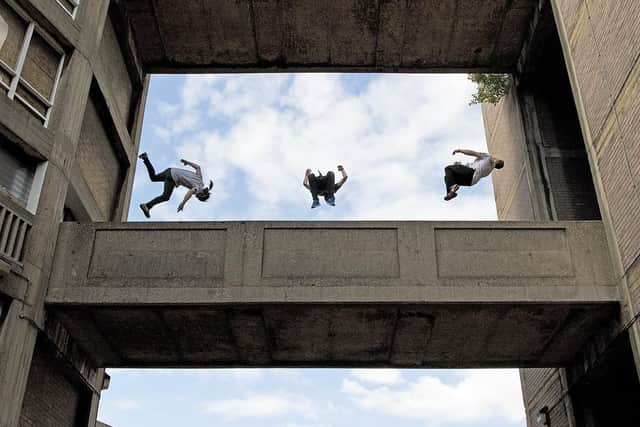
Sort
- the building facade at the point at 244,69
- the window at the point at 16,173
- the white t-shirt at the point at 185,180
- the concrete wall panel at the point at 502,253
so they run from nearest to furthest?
the building facade at the point at 244,69, the window at the point at 16,173, the concrete wall panel at the point at 502,253, the white t-shirt at the point at 185,180

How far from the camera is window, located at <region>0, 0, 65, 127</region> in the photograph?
11055 millimetres

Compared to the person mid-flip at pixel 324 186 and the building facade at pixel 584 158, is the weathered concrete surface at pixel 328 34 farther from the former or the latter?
the person mid-flip at pixel 324 186

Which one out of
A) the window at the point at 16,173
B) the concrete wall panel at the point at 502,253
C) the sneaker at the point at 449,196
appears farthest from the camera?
the sneaker at the point at 449,196

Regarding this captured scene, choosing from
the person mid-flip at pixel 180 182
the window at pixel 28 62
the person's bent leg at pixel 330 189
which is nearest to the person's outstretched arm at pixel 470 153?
the person's bent leg at pixel 330 189

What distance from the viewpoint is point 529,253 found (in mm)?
11539

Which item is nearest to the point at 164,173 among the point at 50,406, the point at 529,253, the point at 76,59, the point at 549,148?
the point at 76,59

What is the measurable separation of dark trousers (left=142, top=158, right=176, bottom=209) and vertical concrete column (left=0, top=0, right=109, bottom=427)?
2328 millimetres

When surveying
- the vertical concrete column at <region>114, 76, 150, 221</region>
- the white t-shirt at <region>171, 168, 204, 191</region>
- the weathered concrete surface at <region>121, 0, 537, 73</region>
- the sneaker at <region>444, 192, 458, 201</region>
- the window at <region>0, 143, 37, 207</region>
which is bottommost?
the window at <region>0, 143, 37, 207</region>

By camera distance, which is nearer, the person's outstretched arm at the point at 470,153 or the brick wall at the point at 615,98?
the brick wall at the point at 615,98

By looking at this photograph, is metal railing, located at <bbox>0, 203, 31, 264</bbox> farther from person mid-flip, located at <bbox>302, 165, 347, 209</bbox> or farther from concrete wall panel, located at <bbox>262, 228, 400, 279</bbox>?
person mid-flip, located at <bbox>302, 165, 347, 209</bbox>

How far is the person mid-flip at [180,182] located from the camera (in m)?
14.5

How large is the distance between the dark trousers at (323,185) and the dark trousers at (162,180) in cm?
297

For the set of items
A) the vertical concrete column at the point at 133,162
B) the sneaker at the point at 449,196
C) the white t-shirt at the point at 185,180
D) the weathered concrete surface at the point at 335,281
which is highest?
the vertical concrete column at the point at 133,162

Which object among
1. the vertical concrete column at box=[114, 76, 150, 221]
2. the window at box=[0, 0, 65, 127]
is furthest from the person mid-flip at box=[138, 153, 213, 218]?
the window at box=[0, 0, 65, 127]
